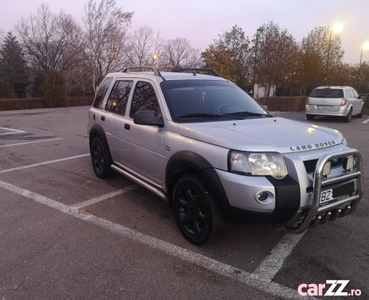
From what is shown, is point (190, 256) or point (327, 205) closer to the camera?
point (327, 205)

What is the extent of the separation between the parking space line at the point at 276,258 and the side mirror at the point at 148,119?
1884 millimetres

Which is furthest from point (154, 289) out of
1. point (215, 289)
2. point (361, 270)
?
point (361, 270)

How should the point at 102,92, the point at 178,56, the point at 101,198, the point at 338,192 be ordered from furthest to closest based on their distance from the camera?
the point at 178,56 → the point at 102,92 → the point at 101,198 → the point at 338,192

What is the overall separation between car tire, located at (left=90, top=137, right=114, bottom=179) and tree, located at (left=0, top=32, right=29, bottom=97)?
38.1m

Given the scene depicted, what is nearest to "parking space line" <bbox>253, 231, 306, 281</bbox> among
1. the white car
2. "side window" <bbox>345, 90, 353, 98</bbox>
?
the white car

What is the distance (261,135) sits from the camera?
3.06 m

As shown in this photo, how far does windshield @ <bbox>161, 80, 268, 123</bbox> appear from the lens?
3.70 metres

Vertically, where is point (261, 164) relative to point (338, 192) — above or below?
above

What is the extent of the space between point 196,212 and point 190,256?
452 mm

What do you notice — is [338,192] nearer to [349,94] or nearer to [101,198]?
[101,198]

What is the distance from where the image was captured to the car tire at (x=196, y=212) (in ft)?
9.84

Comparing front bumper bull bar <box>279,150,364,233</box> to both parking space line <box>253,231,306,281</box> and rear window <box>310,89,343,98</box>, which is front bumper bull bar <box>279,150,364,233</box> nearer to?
parking space line <box>253,231,306,281</box>

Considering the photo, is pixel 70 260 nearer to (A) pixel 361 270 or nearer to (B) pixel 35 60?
(A) pixel 361 270

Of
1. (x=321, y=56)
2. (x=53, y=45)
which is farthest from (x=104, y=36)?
(x=321, y=56)
